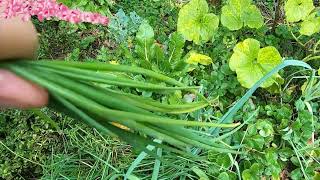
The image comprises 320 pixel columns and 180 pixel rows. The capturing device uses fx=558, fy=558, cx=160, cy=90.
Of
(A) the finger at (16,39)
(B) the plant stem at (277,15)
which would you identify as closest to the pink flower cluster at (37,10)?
(A) the finger at (16,39)

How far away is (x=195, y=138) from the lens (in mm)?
924

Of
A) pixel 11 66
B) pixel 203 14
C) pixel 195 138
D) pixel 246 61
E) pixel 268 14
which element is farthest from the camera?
pixel 268 14

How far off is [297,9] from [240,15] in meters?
0.21

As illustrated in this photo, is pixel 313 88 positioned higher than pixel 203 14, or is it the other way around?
pixel 203 14

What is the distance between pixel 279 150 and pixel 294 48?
1.69 ft

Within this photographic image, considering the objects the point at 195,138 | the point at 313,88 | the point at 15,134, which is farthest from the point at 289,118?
the point at 195,138

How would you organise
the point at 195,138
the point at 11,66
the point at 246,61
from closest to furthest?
1. the point at 11,66
2. the point at 195,138
3. the point at 246,61

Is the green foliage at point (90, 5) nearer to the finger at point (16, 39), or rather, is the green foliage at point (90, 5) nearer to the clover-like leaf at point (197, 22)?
the clover-like leaf at point (197, 22)

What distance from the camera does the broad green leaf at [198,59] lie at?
2.04 m

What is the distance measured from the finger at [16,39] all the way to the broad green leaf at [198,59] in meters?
1.34

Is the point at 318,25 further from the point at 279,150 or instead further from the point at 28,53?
the point at 28,53

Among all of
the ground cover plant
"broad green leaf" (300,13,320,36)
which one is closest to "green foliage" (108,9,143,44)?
the ground cover plant

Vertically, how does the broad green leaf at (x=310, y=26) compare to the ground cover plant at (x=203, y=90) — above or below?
above

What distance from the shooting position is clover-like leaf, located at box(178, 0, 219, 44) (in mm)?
2123
